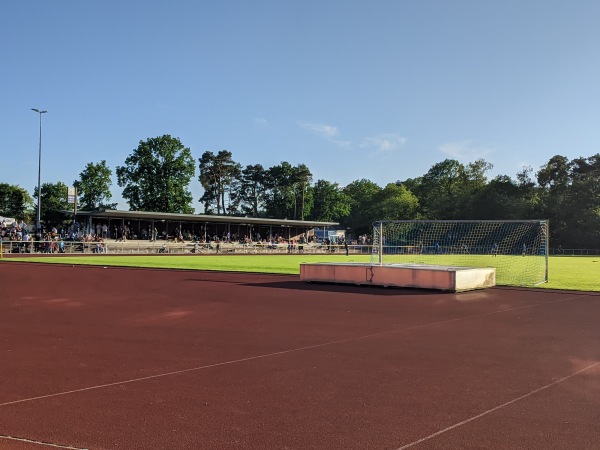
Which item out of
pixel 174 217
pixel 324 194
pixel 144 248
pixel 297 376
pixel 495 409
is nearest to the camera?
pixel 495 409

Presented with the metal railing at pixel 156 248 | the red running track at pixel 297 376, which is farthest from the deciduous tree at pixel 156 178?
the red running track at pixel 297 376

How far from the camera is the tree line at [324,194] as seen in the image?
7550 cm

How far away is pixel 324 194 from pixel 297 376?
110883mm

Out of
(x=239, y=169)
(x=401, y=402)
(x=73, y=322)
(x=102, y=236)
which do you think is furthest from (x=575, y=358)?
(x=239, y=169)

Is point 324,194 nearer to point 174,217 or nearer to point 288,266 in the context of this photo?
point 174,217

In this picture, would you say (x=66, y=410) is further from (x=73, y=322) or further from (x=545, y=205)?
(x=545, y=205)

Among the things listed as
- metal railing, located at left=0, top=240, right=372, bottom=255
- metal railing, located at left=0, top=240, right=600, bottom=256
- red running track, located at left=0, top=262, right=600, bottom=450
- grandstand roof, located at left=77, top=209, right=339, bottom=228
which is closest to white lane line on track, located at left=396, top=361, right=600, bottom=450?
red running track, located at left=0, top=262, right=600, bottom=450

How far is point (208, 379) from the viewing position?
615 cm

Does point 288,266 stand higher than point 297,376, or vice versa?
point 297,376

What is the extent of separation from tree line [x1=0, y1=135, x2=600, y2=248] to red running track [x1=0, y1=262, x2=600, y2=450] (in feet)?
197

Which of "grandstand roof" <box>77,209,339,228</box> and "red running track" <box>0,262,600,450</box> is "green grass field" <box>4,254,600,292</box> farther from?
"grandstand roof" <box>77,209,339,228</box>

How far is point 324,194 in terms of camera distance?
11675 centimetres

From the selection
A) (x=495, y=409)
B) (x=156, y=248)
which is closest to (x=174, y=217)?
(x=156, y=248)

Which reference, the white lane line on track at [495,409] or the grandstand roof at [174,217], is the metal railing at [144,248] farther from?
the white lane line on track at [495,409]
